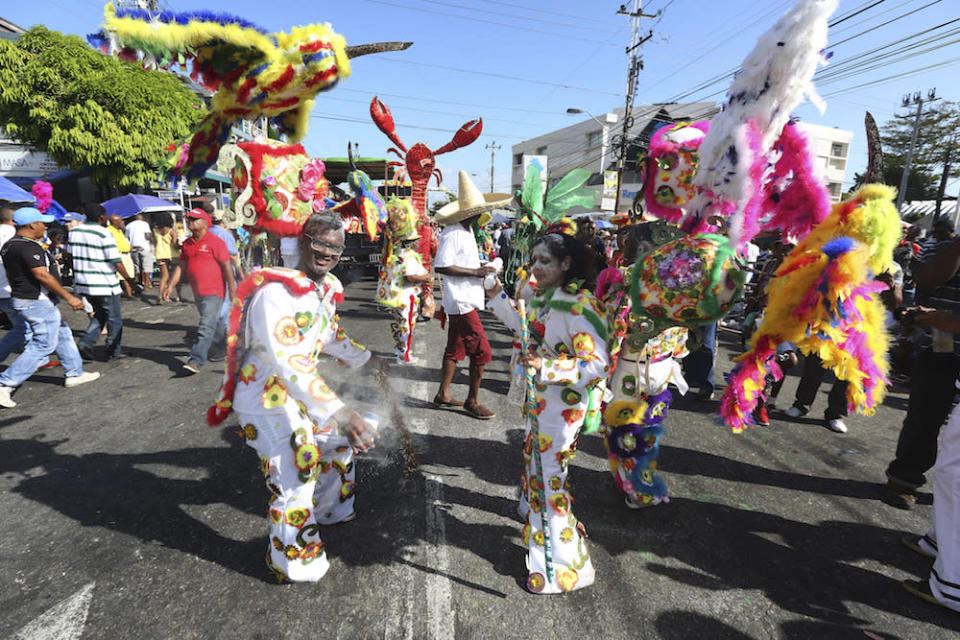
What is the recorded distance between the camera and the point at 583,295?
7.40 feet

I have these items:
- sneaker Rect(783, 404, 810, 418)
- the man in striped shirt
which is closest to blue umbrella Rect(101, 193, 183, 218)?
the man in striped shirt

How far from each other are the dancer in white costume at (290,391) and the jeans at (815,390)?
4.70 m

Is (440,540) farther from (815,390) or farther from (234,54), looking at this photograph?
(815,390)

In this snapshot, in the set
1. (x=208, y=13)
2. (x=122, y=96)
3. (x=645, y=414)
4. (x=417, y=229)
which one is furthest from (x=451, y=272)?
(x=122, y=96)

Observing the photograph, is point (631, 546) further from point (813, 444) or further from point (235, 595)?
point (813, 444)

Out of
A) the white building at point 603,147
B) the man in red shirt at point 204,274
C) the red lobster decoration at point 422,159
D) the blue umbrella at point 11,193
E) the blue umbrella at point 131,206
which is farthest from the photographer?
the white building at point 603,147

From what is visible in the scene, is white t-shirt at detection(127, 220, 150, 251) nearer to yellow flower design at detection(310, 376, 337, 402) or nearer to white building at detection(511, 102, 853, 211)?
yellow flower design at detection(310, 376, 337, 402)

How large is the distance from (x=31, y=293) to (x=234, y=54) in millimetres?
3966

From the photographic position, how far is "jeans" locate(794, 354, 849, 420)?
455cm

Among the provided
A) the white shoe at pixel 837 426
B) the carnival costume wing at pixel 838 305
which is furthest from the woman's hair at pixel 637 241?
the white shoe at pixel 837 426

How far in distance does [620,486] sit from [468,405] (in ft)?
Result: 5.77

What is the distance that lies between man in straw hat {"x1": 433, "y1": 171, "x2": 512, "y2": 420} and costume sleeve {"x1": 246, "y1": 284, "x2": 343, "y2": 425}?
240 centimetres

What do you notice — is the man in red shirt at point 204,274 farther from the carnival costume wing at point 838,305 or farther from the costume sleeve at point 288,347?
the carnival costume wing at point 838,305

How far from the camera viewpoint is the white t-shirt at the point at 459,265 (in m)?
4.40
